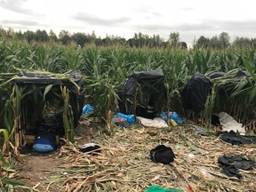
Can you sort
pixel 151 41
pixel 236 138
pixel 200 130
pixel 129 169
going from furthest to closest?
1. pixel 151 41
2. pixel 200 130
3. pixel 236 138
4. pixel 129 169

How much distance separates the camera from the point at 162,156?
13.5 ft

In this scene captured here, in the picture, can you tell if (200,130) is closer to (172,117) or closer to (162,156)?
(172,117)

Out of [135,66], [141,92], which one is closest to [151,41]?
[135,66]

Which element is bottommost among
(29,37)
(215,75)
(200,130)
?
(200,130)

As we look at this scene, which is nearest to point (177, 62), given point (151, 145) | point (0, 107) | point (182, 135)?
point (182, 135)

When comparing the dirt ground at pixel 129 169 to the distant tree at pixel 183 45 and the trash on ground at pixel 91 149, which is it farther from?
the distant tree at pixel 183 45

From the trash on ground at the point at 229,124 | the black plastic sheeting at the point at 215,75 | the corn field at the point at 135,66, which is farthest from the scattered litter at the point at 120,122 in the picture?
the black plastic sheeting at the point at 215,75

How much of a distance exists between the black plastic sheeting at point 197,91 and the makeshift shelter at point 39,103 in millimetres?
2069

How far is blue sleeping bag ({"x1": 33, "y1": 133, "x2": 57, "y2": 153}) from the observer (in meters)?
4.40

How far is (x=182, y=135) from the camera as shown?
17.7 ft

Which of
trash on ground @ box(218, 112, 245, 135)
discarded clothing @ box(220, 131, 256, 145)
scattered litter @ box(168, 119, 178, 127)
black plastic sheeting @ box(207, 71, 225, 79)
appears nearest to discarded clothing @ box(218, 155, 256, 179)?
discarded clothing @ box(220, 131, 256, 145)

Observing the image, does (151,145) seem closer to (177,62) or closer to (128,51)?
(177,62)

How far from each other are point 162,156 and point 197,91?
2.28 meters

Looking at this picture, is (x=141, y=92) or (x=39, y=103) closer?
(x=39, y=103)
